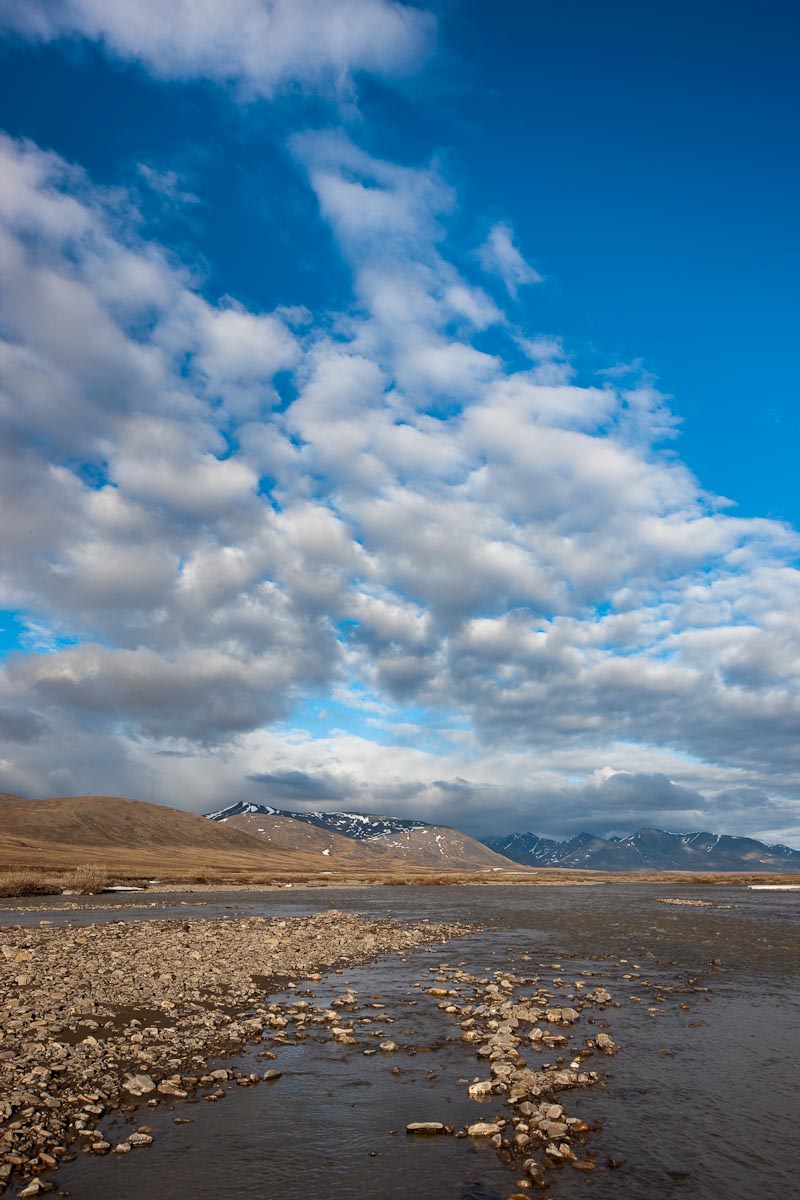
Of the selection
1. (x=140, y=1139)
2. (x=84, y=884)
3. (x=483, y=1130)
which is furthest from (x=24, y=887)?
(x=483, y=1130)

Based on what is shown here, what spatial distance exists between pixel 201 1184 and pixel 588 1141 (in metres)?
6.34

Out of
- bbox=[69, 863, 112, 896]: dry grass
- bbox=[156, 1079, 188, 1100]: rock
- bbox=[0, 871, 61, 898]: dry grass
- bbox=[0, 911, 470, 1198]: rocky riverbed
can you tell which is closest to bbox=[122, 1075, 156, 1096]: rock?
bbox=[0, 911, 470, 1198]: rocky riverbed

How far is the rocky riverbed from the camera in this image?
12141 mm

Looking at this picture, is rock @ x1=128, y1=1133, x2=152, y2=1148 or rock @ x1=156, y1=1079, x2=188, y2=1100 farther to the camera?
rock @ x1=156, y1=1079, x2=188, y2=1100

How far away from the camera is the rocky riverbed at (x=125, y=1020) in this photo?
12.1m

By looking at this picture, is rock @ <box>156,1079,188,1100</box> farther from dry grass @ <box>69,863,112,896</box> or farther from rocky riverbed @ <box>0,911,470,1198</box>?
dry grass @ <box>69,863,112,896</box>

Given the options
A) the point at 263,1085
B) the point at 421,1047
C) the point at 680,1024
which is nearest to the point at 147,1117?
the point at 263,1085

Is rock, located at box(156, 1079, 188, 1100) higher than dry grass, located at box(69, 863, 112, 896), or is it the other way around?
rock, located at box(156, 1079, 188, 1100)

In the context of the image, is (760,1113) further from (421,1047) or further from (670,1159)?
(421,1047)

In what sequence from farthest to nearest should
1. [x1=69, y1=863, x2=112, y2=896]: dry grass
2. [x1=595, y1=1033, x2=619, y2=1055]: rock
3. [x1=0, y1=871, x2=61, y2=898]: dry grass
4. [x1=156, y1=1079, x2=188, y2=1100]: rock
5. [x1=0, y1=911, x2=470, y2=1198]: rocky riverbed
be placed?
1. [x1=69, y1=863, x2=112, y2=896]: dry grass
2. [x1=0, y1=871, x2=61, y2=898]: dry grass
3. [x1=595, y1=1033, x2=619, y2=1055]: rock
4. [x1=156, y1=1079, x2=188, y2=1100]: rock
5. [x1=0, y1=911, x2=470, y2=1198]: rocky riverbed

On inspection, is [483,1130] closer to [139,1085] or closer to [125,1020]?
[139,1085]

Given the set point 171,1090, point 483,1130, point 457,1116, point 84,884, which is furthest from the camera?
point 84,884

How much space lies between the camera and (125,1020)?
1880 cm

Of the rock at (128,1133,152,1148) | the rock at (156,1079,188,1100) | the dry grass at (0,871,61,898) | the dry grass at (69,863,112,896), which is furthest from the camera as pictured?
the dry grass at (69,863,112,896)
